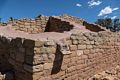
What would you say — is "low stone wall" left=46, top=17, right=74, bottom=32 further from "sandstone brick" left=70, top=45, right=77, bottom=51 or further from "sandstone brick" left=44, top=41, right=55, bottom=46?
"sandstone brick" left=44, top=41, right=55, bottom=46

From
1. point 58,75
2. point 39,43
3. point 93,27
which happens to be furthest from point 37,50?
point 93,27

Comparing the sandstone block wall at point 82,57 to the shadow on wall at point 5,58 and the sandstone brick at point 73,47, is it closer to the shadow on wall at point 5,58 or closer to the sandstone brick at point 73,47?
the sandstone brick at point 73,47

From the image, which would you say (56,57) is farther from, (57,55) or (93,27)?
(93,27)

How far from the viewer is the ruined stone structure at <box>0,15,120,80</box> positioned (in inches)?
191

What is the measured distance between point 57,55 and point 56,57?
67 millimetres

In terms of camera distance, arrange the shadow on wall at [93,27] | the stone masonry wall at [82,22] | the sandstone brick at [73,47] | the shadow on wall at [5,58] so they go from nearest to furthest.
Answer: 1. the shadow on wall at [5,58]
2. the sandstone brick at [73,47]
3. the shadow on wall at [93,27]
4. the stone masonry wall at [82,22]

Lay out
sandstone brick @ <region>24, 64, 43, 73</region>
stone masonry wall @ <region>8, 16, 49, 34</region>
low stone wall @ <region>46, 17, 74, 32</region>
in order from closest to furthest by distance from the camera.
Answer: sandstone brick @ <region>24, 64, 43, 73</region> → stone masonry wall @ <region>8, 16, 49, 34</region> → low stone wall @ <region>46, 17, 74, 32</region>

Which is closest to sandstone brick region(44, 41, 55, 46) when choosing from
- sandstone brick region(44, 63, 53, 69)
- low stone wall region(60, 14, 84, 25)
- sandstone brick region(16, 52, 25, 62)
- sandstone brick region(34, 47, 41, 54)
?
sandstone brick region(34, 47, 41, 54)

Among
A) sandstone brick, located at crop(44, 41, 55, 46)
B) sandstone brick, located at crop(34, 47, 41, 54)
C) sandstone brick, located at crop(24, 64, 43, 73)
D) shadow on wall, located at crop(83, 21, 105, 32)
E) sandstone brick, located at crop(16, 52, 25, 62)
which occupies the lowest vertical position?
sandstone brick, located at crop(24, 64, 43, 73)

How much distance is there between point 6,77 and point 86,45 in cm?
276

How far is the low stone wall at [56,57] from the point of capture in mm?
4828

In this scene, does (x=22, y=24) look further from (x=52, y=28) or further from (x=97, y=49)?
(x=97, y=49)

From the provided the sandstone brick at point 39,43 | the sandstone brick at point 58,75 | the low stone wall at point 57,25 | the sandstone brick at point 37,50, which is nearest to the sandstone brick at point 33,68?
the sandstone brick at point 37,50

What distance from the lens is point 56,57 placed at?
5.32m
